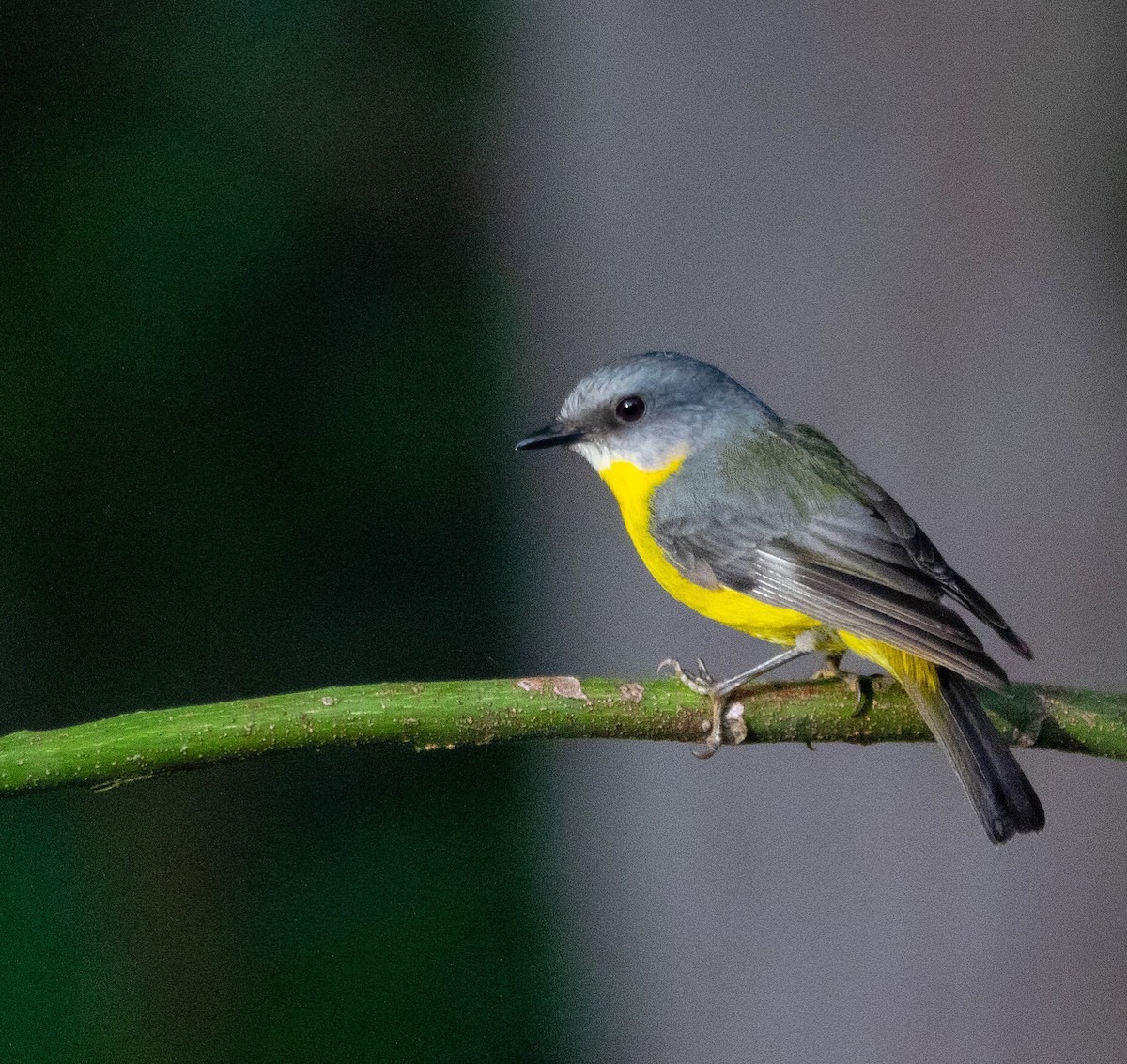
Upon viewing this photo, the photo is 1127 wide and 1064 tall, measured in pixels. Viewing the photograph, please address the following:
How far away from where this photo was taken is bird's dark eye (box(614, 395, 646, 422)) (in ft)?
4.38

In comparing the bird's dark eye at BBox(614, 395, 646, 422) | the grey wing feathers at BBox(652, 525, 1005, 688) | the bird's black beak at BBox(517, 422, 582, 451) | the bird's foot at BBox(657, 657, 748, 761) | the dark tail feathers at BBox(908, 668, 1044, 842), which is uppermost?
the bird's dark eye at BBox(614, 395, 646, 422)

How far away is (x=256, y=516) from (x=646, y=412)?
170 centimetres

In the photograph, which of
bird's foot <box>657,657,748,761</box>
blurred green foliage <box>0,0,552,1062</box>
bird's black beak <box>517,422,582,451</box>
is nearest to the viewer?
bird's foot <box>657,657,748,761</box>

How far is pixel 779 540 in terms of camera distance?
131 centimetres

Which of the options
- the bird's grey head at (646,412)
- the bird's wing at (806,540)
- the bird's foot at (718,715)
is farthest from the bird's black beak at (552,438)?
the bird's foot at (718,715)

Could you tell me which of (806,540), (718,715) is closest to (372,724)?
(718,715)

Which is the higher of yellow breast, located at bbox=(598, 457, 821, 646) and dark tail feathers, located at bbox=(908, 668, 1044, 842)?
yellow breast, located at bbox=(598, 457, 821, 646)

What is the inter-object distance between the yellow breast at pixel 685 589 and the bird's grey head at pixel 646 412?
15 mm

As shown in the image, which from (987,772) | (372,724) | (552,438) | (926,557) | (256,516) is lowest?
(987,772)

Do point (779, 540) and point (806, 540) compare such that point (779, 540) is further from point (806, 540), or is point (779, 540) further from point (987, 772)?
point (987, 772)

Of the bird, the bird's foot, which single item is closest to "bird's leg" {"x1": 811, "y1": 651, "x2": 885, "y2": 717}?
the bird

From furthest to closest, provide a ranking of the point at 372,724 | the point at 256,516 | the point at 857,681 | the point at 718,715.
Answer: the point at 256,516, the point at 857,681, the point at 718,715, the point at 372,724

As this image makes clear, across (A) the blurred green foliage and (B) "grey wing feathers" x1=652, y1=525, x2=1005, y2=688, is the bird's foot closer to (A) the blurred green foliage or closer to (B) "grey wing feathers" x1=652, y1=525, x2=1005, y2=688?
(B) "grey wing feathers" x1=652, y1=525, x2=1005, y2=688

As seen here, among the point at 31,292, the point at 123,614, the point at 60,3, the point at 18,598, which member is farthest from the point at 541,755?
the point at 60,3
